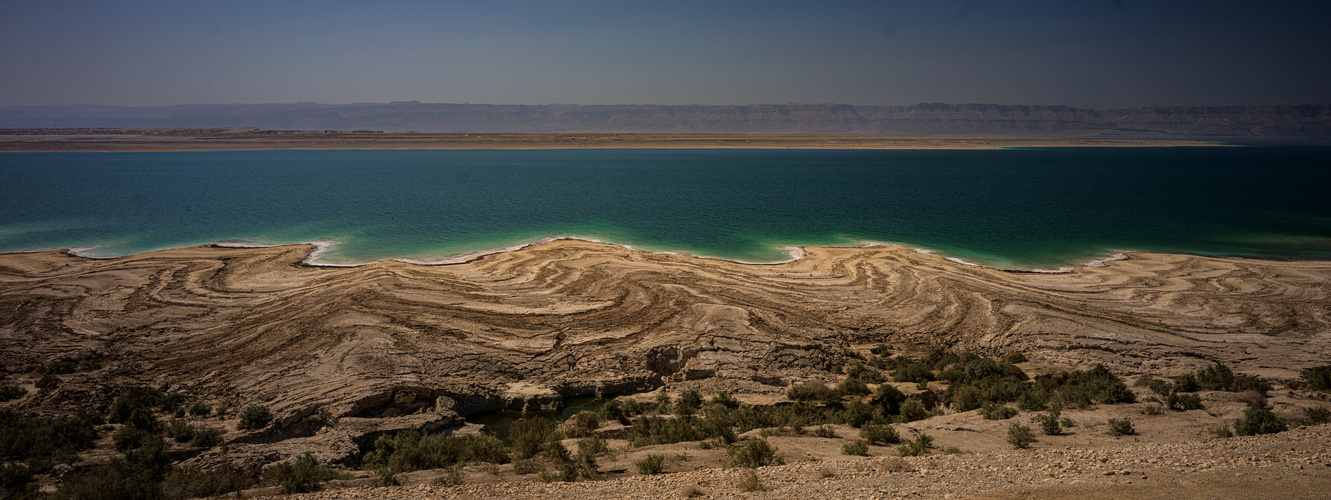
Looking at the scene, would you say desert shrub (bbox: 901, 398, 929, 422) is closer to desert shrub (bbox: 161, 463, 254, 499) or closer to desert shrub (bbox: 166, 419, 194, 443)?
desert shrub (bbox: 161, 463, 254, 499)

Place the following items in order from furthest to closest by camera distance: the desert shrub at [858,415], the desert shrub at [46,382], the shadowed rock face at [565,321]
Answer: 1. the shadowed rock face at [565,321]
2. the desert shrub at [46,382]
3. the desert shrub at [858,415]

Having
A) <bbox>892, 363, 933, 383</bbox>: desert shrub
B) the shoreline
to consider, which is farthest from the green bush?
<bbox>892, 363, 933, 383</bbox>: desert shrub

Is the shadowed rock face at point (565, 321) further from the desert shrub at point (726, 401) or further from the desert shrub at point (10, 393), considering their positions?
the desert shrub at point (726, 401)

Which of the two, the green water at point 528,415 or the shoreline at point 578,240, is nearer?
the green water at point 528,415

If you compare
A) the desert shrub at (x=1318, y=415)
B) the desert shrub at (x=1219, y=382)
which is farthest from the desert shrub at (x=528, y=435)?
the desert shrub at (x=1318, y=415)

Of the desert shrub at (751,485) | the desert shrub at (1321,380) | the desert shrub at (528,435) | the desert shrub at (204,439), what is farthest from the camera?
the desert shrub at (1321,380)

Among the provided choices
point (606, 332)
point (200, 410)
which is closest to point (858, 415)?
point (606, 332)

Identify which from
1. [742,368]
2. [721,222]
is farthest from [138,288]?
[721,222]
